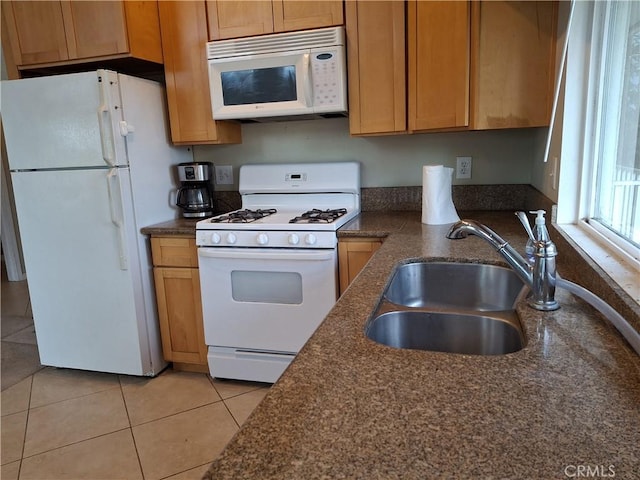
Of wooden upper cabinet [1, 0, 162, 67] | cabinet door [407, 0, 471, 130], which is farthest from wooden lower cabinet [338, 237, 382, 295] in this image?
wooden upper cabinet [1, 0, 162, 67]

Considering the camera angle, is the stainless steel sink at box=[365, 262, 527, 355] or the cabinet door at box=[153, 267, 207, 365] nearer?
the stainless steel sink at box=[365, 262, 527, 355]

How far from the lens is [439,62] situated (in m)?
2.04

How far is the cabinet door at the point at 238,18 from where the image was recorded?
7.27 feet

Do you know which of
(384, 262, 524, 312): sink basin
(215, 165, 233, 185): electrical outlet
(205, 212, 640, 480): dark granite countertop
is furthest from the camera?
(215, 165, 233, 185): electrical outlet

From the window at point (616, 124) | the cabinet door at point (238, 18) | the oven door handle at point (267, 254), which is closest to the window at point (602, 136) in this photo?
the window at point (616, 124)

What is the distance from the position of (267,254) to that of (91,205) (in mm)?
962

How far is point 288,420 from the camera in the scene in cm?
61

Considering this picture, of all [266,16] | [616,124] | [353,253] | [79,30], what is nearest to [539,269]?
[616,124]

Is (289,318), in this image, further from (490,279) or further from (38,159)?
(38,159)

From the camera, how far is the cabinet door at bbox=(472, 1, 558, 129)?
6.23 feet

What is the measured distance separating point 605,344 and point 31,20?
2.85 meters

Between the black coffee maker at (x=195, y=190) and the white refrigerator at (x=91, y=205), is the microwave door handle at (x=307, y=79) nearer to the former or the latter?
the black coffee maker at (x=195, y=190)

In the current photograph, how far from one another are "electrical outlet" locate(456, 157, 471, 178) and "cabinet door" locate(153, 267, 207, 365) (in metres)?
1.53

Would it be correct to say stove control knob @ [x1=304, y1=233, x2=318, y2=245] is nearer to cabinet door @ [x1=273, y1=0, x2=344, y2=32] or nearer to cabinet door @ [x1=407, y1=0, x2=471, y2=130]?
cabinet door @ [x1=407, y1=0, x2=471, y2=130]
